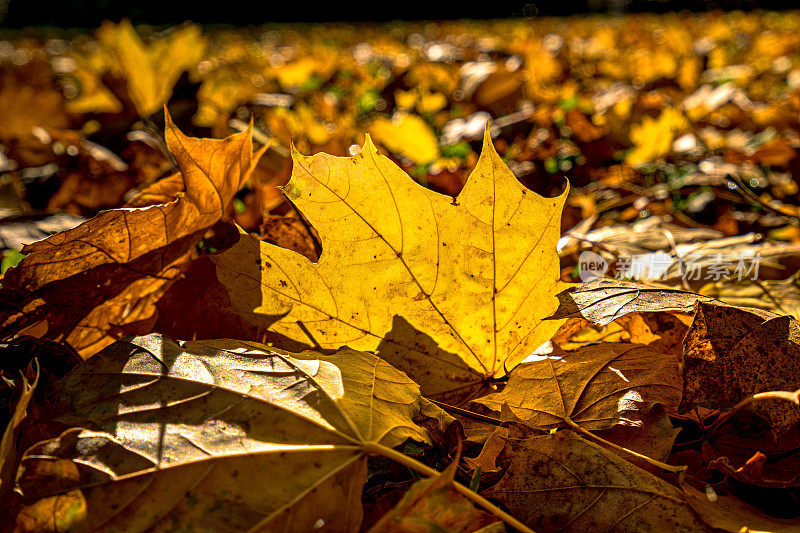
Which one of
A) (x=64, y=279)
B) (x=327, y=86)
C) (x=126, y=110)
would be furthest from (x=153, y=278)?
(x=327, y=86)

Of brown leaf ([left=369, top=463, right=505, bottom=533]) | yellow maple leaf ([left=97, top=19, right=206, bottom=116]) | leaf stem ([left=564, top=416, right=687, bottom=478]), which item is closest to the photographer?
brown leaf ([left=369, top=463, right=505, bottom=533])

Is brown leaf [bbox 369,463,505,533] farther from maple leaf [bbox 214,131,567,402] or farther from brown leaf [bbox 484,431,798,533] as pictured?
maple leaf [bbox 214,131,567,402]

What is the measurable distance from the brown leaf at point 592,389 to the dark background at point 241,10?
20504 millimetres

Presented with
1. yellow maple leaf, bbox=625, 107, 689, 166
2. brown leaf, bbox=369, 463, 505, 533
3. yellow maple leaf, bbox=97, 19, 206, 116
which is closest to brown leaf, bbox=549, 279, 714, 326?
brown leaf, bbox=369, 463, 505, 533

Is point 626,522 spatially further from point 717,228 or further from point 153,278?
point 717,228

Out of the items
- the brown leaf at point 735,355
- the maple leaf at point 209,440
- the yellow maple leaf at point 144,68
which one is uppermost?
the maple leaf at point 209,440

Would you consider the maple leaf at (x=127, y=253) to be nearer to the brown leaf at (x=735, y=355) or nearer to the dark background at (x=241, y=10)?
the brown leaf at (x=735, y=355)

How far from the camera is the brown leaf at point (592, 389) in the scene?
1.84 ft

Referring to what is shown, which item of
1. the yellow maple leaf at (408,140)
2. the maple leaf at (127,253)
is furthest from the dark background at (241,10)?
the maple leaf at (127,253)

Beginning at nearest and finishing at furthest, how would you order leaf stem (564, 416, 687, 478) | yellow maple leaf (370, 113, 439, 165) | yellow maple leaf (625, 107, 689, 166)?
leaf stem (564, 416, 687, 478) < yellow maple leaf (625, 107, 689, 166) < yellow maple leaf (370, 113, 439, 165)

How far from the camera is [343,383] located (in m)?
0.52

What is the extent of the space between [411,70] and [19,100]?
75.1 inches

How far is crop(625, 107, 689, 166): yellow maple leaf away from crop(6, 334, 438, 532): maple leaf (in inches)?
52.6

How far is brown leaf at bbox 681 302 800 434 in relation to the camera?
537 millimetres
